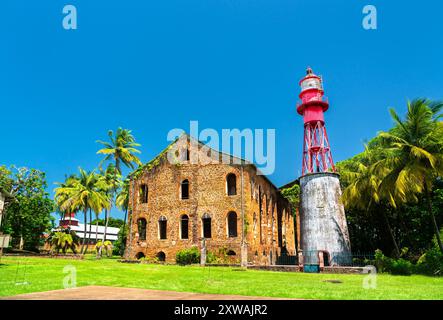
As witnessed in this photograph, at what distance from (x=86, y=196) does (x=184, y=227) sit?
1451 cm

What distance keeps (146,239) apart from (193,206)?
16.4ft

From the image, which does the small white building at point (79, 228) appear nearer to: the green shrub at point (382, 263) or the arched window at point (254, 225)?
the arched window at point (254, 225)

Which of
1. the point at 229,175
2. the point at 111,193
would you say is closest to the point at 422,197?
the point at 229,175

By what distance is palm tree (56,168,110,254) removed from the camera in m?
35.5

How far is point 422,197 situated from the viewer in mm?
26656

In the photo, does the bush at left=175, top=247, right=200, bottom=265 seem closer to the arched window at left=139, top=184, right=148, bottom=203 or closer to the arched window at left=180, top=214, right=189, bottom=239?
the arched window at left=180, top=214, right=189, bottom=239

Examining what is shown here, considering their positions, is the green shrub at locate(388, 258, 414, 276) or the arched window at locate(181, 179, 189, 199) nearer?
Answer: the green shrub at locate(388, 258, 414, 276)

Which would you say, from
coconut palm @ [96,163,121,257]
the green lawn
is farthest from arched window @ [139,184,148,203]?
the green lawn

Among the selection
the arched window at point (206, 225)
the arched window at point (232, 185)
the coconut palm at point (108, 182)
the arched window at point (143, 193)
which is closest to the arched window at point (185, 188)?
the arched window at point (206, 225)

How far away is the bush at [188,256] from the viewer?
24.5 meters
